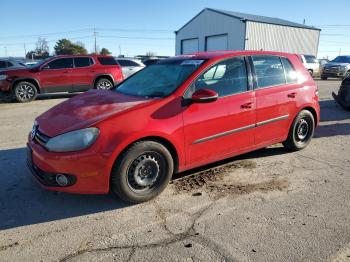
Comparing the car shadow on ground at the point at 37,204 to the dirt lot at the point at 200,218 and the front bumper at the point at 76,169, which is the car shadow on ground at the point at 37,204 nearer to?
the dirt lot at the point at 200,218

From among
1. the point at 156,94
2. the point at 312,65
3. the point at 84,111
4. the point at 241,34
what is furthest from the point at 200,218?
the point at 241,34

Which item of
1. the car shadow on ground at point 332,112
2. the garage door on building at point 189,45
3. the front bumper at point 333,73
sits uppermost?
the garage door on building at point 189,45

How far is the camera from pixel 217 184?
4480mm

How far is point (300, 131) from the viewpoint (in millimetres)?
5875

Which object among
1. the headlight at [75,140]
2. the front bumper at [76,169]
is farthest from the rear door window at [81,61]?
the headlight at [75,140]

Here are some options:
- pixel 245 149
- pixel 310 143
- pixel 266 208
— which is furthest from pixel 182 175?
pixel 310 143

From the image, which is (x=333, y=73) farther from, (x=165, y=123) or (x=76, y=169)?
(x=76, y=169)

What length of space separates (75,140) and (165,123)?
100 cm

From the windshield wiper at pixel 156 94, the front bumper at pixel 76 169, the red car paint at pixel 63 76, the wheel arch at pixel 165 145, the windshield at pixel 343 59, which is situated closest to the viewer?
the front bumper at pixel 76 169

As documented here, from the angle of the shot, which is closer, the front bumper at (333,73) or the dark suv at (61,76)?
the dark suv at (61,76)

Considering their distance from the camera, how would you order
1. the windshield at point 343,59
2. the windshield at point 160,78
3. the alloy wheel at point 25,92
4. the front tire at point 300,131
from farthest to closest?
1. the windshield at point 343,59
2. the alloy wheel at point 25,92
3. the front tire at point 300,131
4. the windshield at point 160,78

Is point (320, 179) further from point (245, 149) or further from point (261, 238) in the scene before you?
point (261, 238)

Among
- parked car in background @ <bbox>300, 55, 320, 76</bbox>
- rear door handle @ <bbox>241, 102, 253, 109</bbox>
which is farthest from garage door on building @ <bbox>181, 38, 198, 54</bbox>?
rear door handle @ <bbox>241, 102, 253, 109</bbox>

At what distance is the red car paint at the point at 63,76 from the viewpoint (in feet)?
39.5
